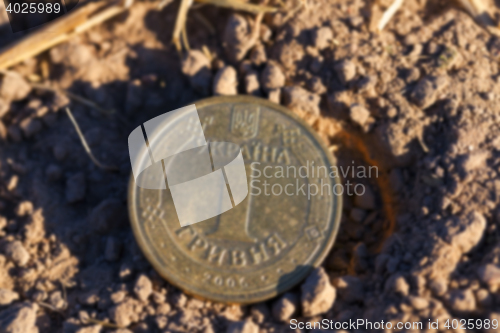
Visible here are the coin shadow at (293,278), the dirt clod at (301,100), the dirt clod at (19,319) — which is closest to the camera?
the dirt clod at (19,319)

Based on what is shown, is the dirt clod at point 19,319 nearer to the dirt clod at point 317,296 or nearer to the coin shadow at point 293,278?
the coin shadow at point 293,278

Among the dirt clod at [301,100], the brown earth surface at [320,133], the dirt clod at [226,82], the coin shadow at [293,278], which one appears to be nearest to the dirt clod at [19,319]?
the brown earth surface at [320,133]

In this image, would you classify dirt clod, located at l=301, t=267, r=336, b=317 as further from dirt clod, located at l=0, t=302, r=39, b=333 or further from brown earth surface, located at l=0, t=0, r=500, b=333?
dirt clod, located at l=0, t=302, r=39, b=333

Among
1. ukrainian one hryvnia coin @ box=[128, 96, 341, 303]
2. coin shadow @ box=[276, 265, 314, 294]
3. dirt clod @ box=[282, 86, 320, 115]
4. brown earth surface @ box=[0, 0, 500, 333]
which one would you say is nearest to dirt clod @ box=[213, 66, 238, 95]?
brown earth surface @ box=[0, 0, 500, 333]

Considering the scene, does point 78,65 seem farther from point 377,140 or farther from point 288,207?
point 377,140

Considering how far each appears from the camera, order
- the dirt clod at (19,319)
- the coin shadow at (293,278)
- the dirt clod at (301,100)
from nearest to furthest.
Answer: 1. the dirt clod at (19,319)
2. the coin shadow at (293,278)
3. the dirt clod at (301,100)

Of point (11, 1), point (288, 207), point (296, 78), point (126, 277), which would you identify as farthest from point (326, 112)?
point (11, 1)
